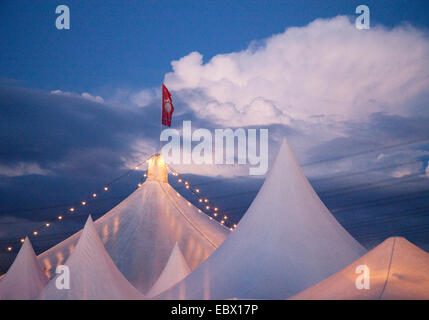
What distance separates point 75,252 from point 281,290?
3.78m

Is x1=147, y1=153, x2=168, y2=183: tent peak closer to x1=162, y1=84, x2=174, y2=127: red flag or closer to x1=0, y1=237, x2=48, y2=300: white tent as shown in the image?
x1=162, y1=84, x2=174, y2=127: red flag

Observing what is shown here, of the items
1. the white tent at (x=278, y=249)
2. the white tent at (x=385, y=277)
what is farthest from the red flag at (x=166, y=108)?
the white tent at (x=385, y=277)

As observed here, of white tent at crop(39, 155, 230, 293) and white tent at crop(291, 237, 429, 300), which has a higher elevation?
white tent at crop(39, 155, 230, 293)

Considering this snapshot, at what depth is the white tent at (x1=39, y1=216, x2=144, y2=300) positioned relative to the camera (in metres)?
7.32

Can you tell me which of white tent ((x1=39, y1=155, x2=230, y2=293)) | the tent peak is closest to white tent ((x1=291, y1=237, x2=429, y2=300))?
white tent ((x1=39, y1=155, x2=230, y2=293))

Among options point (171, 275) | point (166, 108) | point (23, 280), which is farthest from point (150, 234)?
point (166, 108)

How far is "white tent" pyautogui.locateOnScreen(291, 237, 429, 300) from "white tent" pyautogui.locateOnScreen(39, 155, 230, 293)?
6677mm

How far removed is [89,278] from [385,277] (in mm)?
4947

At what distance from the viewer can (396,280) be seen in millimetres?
5484

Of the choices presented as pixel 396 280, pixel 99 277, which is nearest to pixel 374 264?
pixel 396 280

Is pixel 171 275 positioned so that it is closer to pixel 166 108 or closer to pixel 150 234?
pixel 150 234

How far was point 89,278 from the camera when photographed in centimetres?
755

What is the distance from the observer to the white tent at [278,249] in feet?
23.2
